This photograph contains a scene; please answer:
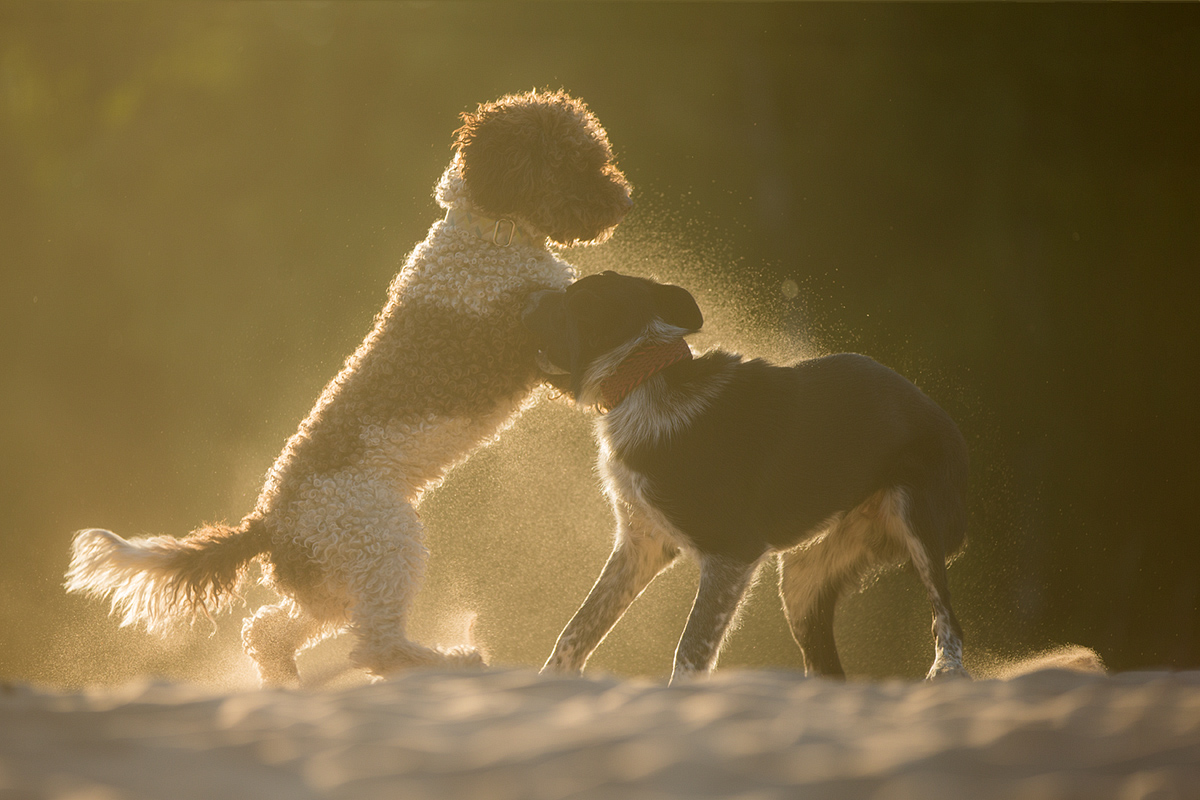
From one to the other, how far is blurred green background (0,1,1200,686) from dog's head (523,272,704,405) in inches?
70.3

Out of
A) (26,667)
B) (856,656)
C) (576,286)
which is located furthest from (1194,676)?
(26,667)

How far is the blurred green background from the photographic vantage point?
4871mm

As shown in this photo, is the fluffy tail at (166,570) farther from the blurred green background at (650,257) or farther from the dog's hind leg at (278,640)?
the blurred green background at (650,257)

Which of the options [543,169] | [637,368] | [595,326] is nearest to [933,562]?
[637,368]

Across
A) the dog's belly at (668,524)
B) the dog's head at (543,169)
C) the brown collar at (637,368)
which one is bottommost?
the dog's belly at (668,524)

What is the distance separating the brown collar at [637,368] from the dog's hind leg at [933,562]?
1.05 meters

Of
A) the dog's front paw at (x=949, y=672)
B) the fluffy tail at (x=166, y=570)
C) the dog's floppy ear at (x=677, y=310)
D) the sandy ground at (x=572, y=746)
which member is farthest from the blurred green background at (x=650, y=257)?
the sandy ground at (x=572, y=746)

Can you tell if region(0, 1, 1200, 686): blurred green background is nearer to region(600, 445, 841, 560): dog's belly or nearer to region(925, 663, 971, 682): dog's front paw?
region(600, 445, 841, 560): dog's belly

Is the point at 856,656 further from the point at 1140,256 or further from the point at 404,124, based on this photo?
the point at 404,124

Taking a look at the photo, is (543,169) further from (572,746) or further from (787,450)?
(572,746)

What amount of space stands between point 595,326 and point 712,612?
107cm

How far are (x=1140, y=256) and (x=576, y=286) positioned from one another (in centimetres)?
431

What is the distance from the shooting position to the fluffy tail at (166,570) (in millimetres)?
2707

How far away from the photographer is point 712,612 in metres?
2.70
